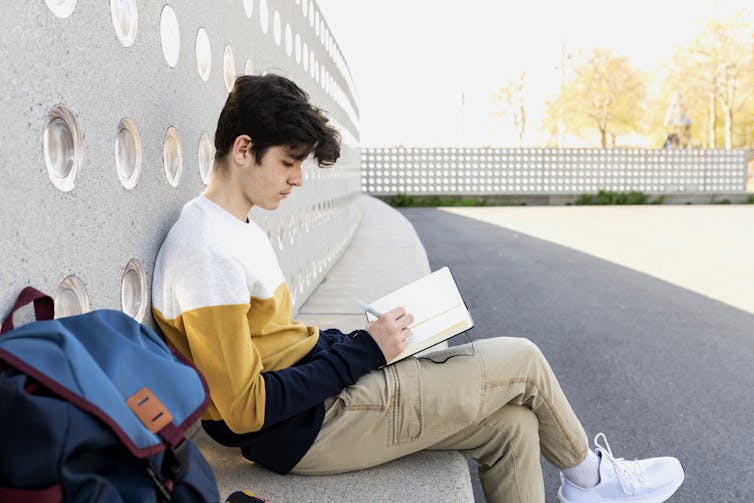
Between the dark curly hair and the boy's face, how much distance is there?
15 mm

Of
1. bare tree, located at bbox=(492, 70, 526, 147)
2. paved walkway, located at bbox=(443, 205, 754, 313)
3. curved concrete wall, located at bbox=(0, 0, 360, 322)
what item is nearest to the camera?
curved concrete wall, located at bbox=(0, 0, 360, 322)

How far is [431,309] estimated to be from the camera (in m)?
1.79

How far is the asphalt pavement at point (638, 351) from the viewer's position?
2635 millimetres

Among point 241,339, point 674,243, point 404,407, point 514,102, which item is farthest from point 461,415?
point 514,102

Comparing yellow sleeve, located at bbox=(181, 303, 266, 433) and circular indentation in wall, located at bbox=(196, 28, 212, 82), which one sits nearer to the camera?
yellow sleeve, located at bbox=(181, 303, 266, 433)

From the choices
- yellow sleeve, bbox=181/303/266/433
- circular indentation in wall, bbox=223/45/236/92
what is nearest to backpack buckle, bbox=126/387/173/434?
yellow sleeve, bbox=181/303/266/433

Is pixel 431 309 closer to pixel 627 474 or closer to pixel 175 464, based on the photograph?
pixel 627 474

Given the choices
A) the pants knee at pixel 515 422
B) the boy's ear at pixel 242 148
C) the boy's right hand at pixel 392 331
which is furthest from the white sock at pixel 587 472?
the boy's ear at pixel 242 148

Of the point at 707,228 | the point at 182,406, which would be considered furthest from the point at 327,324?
the point at 707,228

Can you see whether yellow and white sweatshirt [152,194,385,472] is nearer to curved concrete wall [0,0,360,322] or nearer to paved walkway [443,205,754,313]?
curved concrete wall [0,0,360,322]

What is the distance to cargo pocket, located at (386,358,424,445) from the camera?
1.67m

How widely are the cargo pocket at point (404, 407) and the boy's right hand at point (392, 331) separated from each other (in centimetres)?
9

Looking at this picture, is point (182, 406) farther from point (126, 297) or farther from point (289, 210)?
point (289, 210)

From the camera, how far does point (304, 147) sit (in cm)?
163
